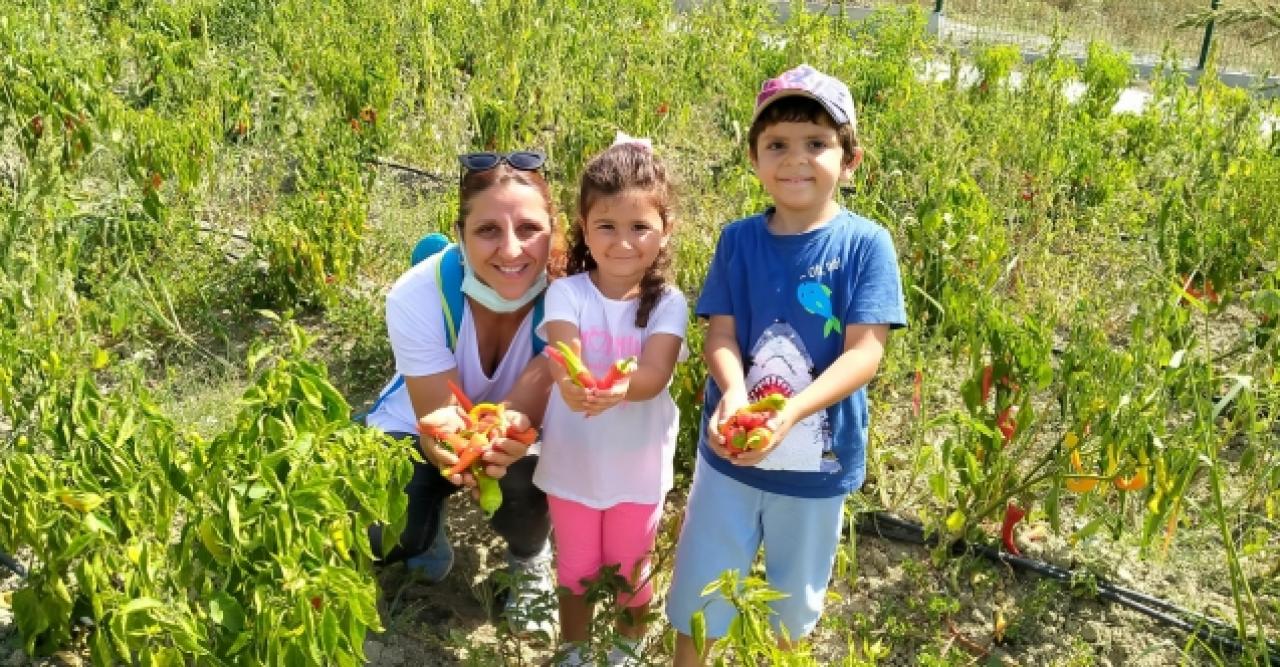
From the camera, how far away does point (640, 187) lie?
206cm

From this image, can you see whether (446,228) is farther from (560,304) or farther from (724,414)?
(724,414)

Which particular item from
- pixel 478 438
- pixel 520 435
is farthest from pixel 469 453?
pixel 520 435

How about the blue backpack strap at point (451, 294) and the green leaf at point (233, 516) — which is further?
the blue backpack strap at point (451, 294)

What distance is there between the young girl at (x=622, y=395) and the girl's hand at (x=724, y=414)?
151 millimetres

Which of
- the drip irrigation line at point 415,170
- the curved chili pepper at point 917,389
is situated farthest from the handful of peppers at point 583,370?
the drip irrigation line at point 415,170

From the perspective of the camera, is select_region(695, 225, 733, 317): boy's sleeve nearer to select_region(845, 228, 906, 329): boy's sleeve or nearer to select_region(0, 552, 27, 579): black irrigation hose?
select_region(845, 228, 906, 329): boy's sleeve

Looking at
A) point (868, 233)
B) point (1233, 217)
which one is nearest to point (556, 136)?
point (1233, 217)

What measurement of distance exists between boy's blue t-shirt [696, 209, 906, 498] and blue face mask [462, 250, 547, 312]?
0.37 m

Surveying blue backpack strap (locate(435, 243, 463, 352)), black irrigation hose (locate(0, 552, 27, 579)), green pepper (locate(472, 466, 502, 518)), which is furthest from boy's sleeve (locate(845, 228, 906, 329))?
black irrigation hose (locate(0, 552, 27, 579))

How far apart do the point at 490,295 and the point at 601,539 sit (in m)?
0.52

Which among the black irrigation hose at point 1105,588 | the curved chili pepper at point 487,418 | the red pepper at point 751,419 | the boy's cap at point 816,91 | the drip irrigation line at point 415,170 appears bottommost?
the black irrigation hose at point 1105,588

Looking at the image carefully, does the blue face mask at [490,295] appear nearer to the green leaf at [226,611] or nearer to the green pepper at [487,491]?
the green pepper at [487,491]

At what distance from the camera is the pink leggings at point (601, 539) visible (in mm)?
2211

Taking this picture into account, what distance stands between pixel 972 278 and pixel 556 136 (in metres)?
2.08
